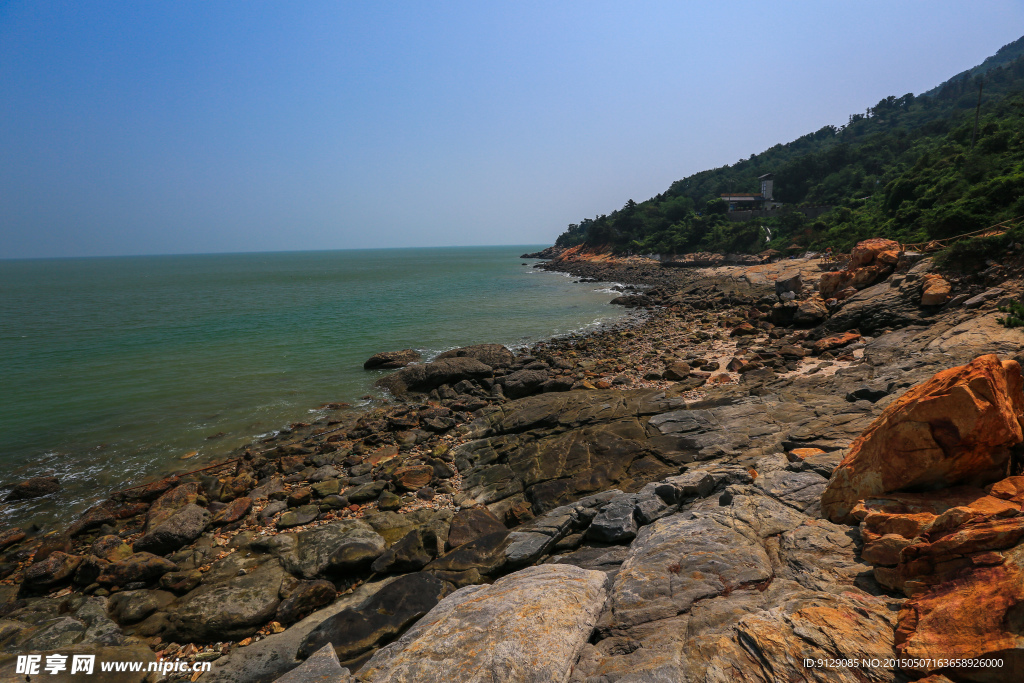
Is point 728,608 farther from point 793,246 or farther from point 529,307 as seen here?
point 793,246

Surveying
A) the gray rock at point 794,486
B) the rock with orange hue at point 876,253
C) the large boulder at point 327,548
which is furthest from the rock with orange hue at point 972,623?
the rock with orange hue at point 876,253

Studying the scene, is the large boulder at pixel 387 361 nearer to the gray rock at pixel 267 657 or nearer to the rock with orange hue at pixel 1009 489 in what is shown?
the gray rock at pixel 267 657

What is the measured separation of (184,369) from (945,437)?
27035mm

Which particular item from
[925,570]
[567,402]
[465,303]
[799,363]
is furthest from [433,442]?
[465,303]

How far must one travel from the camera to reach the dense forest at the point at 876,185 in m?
27.7

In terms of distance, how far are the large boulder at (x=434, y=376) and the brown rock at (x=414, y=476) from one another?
24.4ft

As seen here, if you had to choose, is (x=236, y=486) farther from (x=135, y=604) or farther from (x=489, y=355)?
(x=489, y=355)

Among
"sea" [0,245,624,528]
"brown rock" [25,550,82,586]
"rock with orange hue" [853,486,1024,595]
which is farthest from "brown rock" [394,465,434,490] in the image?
"rock with orange hue" [853,486,1024,595]

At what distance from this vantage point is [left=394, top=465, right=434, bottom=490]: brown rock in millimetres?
10383

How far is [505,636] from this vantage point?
4.09 meters

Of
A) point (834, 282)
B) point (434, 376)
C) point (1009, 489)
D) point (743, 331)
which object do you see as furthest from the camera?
point (834, 282)

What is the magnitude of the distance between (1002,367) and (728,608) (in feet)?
13.4

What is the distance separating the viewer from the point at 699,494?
6.73 m

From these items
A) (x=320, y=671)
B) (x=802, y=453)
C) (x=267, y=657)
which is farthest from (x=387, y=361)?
(x=802, y=453)
